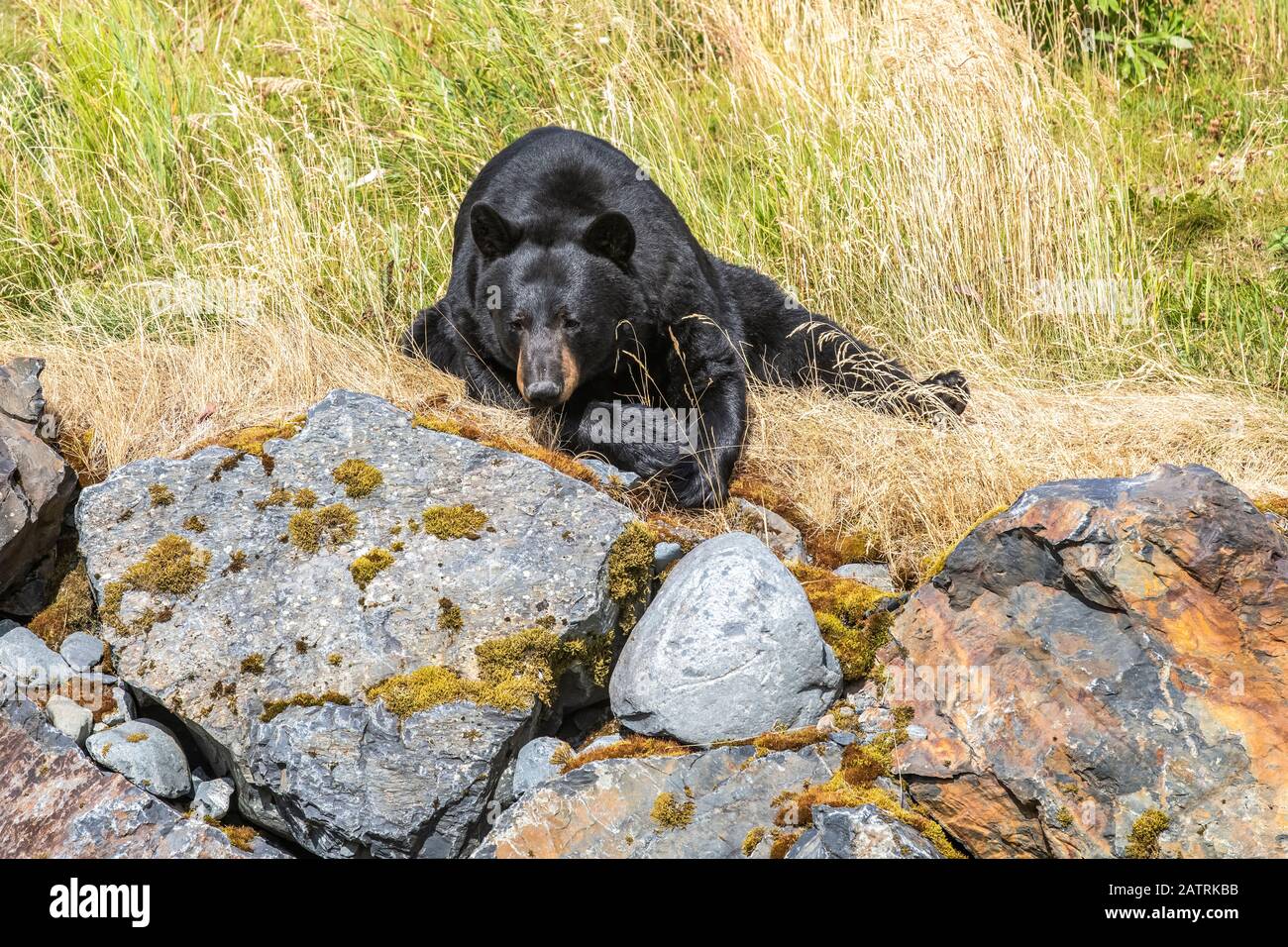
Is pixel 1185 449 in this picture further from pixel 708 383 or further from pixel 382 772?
pixel 382 772

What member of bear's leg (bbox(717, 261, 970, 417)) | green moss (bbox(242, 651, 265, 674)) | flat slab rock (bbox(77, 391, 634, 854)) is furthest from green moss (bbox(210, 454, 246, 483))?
bear's leg (bbox(717, 261, 970, 417))

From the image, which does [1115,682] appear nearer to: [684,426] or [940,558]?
[940,558]

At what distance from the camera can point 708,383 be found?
556cm

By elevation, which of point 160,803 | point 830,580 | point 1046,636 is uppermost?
point 1046,636

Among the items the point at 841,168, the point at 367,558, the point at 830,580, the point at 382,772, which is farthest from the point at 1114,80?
the point at 382,772

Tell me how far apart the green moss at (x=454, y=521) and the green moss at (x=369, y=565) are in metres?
0.18

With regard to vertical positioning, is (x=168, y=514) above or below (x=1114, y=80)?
below

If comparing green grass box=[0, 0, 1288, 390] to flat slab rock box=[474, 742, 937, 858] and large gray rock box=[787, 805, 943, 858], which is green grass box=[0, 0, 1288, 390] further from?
large gray rock box=[787, 805, 943, 858]

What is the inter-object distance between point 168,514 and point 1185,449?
4.09 m

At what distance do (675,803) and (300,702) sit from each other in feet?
3.92

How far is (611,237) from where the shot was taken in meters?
5.35

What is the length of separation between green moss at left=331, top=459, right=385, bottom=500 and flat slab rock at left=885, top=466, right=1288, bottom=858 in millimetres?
1977

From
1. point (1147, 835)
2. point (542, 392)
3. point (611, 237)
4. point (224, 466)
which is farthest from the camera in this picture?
point (611, 237)

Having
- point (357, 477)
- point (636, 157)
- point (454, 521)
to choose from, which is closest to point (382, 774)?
point (454, 521)
